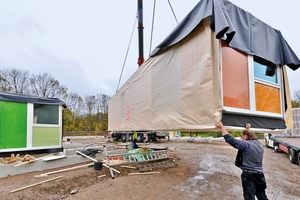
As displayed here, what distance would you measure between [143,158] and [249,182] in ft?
13.8

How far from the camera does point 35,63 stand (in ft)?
132

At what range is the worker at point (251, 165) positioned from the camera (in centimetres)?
325

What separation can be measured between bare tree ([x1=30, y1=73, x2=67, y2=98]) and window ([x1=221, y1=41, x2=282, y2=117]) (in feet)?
113

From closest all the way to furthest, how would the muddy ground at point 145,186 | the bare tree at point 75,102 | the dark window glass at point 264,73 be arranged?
the dark window glass at point 264,73
the muddy ground at point 145,186
the bare tree at point 75,102

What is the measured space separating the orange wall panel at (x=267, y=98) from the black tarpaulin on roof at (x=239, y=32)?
55 centimetres

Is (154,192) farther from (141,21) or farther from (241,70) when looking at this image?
(141,21)

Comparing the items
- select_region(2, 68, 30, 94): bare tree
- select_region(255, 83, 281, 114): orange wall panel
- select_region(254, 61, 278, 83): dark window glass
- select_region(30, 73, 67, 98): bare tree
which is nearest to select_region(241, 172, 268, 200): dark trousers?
select_region(255, 83, 281, 114): orange wall panel

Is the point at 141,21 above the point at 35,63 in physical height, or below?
below

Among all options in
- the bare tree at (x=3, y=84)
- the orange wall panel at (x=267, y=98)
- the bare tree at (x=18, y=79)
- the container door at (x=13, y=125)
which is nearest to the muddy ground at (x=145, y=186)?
the container door at (x=13, y=125)

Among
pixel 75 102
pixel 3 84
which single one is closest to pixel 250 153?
pixel 3 84

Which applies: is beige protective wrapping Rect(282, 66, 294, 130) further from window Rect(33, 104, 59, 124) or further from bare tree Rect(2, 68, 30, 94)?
bare tree Rect(2, 68, 30, 94)

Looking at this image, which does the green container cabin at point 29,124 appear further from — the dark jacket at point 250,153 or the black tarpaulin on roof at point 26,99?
the dark jacket at point 250,153

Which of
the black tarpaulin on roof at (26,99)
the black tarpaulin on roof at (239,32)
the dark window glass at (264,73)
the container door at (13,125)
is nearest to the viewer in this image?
the black tarpaulin on roof at (239,32)

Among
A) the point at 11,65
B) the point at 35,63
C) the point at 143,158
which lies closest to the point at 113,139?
the point at 143,158
